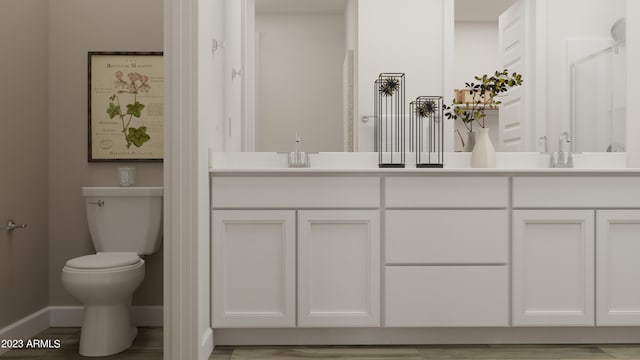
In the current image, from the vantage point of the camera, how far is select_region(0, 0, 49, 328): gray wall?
2.40 m

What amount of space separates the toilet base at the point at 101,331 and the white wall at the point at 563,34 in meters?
2.38

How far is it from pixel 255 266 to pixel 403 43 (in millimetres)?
1423

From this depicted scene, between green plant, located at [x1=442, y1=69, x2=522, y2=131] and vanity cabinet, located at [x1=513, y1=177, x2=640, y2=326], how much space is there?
0.51 m

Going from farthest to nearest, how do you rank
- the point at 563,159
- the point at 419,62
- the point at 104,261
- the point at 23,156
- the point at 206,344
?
1. the point at 419,62
2. the point at 563,159
3. the point at 23,156
4. the point at 104,261
5. the point at 206,344

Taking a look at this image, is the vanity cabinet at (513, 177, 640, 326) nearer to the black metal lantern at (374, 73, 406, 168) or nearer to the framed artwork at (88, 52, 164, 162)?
the black metal lantern at (374, 73, 406, 168)

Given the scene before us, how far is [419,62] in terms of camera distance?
2.77m

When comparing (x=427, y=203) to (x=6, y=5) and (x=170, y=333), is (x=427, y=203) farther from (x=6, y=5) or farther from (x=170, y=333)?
(x=6, y=5)

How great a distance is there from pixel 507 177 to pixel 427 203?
15.3 inches

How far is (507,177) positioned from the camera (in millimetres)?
2375

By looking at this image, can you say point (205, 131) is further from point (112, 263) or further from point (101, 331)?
point (101, 331)

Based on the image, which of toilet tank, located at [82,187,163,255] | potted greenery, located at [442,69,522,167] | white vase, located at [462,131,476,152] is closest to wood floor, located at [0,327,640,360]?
toilet tank, located at [82,187,163,255]

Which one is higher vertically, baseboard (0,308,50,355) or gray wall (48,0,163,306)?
gray wall (48,0,163,306)

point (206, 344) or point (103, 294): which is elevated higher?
point (103, 294)

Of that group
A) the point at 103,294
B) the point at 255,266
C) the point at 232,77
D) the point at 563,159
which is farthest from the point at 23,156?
the point at 563,159
